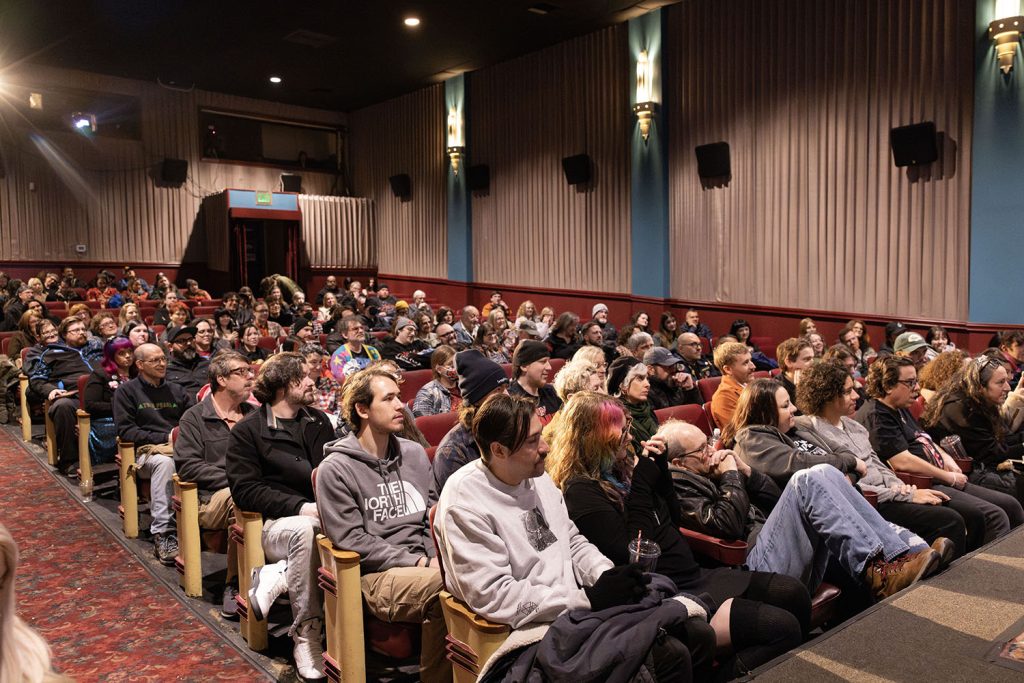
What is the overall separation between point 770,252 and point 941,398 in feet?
15.6

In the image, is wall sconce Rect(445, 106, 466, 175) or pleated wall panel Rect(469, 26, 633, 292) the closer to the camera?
pleated wall panel Rect(469, 26, 633, 292)

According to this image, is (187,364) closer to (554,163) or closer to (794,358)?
(794,358)

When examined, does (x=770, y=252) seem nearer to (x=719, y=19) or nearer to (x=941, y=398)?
(x=719, y=19)

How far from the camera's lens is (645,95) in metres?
9.86

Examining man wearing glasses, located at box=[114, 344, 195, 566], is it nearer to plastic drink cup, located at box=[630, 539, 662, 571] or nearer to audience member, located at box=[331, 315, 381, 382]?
audience member, located at box=[331, 315, 381, 382]

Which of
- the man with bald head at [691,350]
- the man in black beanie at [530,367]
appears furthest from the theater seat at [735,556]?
the man with bald head at [691,350]

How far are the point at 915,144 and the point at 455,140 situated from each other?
7861 mm

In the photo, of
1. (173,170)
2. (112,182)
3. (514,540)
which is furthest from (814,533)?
(112,182)

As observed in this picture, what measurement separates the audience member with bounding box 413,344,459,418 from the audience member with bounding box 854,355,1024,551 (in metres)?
2.33

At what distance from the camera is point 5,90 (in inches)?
493

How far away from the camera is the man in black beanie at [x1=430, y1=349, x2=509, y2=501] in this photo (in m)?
3.17

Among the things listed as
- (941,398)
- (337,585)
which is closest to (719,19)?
(941,398)

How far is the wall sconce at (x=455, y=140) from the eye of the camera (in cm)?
1331

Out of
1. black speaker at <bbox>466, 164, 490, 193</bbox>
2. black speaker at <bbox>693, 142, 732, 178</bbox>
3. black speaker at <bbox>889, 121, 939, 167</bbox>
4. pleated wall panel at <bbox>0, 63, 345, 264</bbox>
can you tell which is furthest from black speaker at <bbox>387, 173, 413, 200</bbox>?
black speaker at <bbox>889, 121, 939, 167</bbox>
